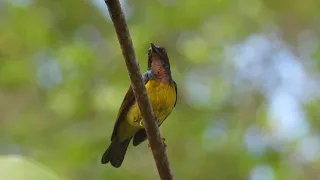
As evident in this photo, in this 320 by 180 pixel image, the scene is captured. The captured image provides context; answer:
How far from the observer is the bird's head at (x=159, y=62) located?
6.35 feet

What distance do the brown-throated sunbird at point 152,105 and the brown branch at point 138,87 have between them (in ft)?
2.88

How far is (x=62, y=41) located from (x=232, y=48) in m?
1.52

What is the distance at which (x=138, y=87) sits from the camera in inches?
42.4

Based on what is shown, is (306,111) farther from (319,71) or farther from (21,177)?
(21,177)

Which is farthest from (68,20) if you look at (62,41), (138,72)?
(138,72)

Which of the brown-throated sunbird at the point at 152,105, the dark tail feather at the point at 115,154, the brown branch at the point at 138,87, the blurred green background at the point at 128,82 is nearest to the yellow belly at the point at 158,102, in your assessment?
the brown-throated sunbird at the point at 152,105

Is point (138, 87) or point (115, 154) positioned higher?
point (115, 154)

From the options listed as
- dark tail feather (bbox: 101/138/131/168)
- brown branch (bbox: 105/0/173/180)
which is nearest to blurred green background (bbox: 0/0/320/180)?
dark tail feather (bbox: 101/138/131/168)

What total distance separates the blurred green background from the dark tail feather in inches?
91.9

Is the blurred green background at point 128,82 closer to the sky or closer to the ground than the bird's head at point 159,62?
closer to the sky

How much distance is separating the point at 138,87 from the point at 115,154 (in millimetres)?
1131

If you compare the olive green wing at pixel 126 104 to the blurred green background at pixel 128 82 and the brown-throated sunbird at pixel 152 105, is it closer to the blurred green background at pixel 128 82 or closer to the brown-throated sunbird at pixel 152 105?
the brown-throated sunbird at pixel 152 105

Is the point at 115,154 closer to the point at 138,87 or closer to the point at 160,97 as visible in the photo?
the point at 160,97

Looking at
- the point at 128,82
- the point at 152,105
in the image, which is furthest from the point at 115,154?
the point at 128,82
